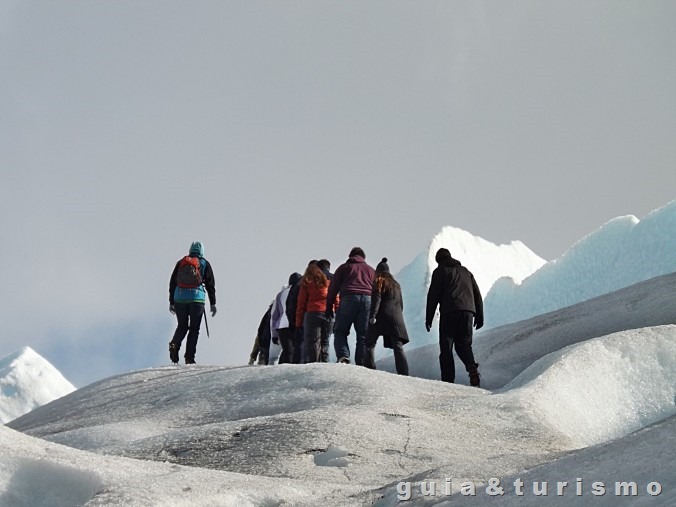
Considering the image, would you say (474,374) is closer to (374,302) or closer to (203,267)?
(374,302)

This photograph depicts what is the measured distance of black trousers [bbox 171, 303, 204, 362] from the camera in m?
14.9

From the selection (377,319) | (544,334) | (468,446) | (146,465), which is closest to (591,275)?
(544,334)

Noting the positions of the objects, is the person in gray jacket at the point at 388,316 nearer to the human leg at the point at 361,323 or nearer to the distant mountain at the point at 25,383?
the human leg at the point at 361,323

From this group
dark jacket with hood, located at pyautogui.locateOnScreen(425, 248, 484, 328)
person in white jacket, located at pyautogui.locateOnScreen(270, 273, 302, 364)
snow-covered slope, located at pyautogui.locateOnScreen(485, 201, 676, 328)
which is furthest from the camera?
snow-covered slope, located at pyautogui.locateOnScreen(485, 201, 676, 328)

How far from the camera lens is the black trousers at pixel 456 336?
1250 cm

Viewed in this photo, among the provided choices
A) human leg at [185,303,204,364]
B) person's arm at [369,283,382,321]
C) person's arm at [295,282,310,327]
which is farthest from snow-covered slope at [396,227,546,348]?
person's arm at [369,283,382,321]

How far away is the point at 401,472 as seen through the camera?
6930 mm

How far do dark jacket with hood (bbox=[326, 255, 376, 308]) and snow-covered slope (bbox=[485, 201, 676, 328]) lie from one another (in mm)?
12595

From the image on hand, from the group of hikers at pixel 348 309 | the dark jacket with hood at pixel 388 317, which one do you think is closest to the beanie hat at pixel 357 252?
the group of hikers at pixel 348 309

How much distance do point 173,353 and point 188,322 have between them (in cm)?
66

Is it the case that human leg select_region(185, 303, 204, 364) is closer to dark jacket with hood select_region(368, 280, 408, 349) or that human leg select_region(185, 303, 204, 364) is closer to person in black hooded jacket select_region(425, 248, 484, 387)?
dark jacket with hood select_region(368, 280, 408, 349)

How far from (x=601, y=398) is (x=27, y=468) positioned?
5913 mm

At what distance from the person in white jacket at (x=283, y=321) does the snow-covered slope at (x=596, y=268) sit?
11689mm

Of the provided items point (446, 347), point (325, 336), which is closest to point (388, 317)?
point (446, 347)
